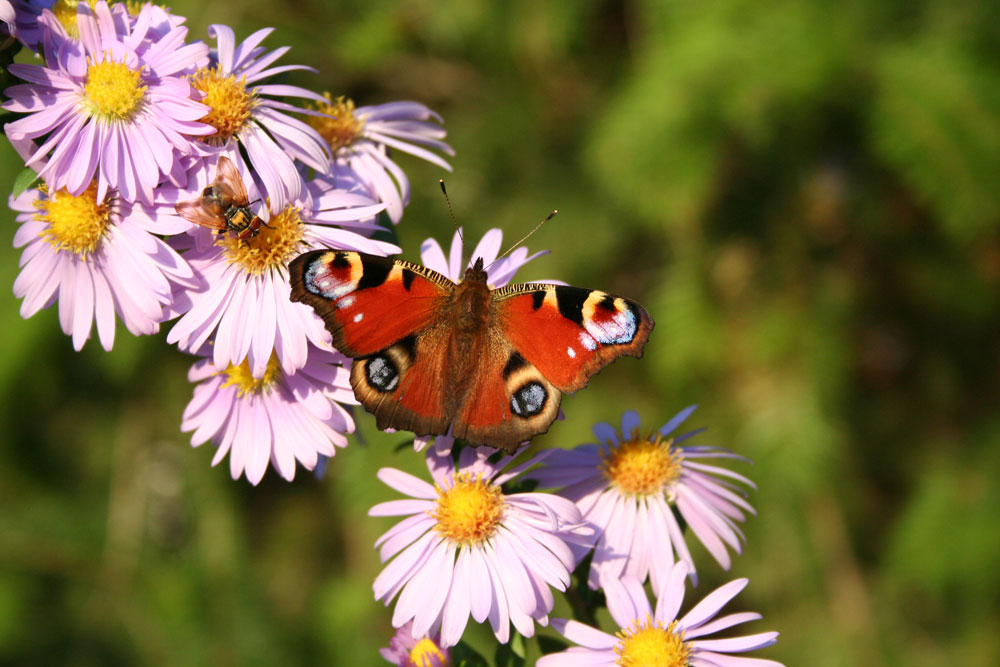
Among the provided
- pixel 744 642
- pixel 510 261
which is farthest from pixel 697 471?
pixel 510 261

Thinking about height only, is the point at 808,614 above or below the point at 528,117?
below

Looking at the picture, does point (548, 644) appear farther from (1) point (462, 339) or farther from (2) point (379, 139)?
(2) point (379, 139)

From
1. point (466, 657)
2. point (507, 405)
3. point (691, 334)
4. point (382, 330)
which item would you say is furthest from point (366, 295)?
point (691, 334)

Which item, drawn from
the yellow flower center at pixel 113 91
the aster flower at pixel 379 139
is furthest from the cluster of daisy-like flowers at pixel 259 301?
the aster flower at pixel 379 139

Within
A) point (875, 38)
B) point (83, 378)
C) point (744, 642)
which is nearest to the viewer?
point (744, 642)

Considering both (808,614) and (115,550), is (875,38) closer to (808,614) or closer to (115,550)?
(808,614)

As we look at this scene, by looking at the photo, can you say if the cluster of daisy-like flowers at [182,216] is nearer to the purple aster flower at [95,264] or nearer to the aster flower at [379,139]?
the purple aster flower at [95,264]
